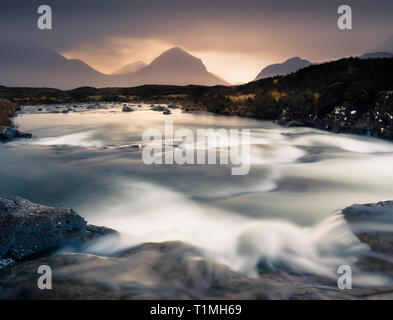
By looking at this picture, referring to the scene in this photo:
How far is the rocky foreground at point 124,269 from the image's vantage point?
231 cm

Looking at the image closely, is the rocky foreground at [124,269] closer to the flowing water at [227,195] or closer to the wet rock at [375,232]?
the wet rock at [375,232]

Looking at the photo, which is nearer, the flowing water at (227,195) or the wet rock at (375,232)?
the wet rock at (375,232)

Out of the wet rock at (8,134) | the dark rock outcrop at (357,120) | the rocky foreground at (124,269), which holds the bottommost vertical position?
the rocky foreground at (124,269)

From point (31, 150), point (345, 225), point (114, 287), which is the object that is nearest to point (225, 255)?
point (114, 287)

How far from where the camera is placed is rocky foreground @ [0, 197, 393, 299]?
2314 mm

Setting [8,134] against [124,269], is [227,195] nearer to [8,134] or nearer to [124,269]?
[124,269]

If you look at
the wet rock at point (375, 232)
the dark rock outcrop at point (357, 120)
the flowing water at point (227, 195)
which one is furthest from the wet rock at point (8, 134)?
the dark rock outcrop at point (357, 120)

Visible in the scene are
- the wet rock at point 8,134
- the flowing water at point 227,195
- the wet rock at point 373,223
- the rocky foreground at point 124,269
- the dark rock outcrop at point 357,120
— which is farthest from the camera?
the dark rock outcrop at point 357,120

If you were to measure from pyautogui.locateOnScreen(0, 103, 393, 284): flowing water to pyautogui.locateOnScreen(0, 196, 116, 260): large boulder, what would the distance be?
0.35 metres

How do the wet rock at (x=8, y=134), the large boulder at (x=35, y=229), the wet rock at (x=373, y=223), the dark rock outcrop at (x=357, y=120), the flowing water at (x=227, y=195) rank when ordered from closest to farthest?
the large boulder at (x=35, y=229), the wet rock at (x=373, y=223), the flowing water at (x=227, y=195), the wet rock at (x=8, y=134), the dark rock outcrop at (x=357, y=120)

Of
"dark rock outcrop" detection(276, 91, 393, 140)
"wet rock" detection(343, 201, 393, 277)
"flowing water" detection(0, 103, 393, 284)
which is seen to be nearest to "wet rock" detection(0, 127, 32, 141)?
"flowing water" detection(0, 103, 393, 284)

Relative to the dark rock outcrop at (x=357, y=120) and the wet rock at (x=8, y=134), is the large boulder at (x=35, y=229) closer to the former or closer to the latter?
the wet rock at (x=8, y=134)

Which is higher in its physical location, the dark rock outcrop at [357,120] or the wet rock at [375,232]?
the dark rock outcrop at [357,120]

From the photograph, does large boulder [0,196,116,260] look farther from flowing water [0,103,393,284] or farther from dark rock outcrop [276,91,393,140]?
dark rock outcrop [276,91,393,140]
